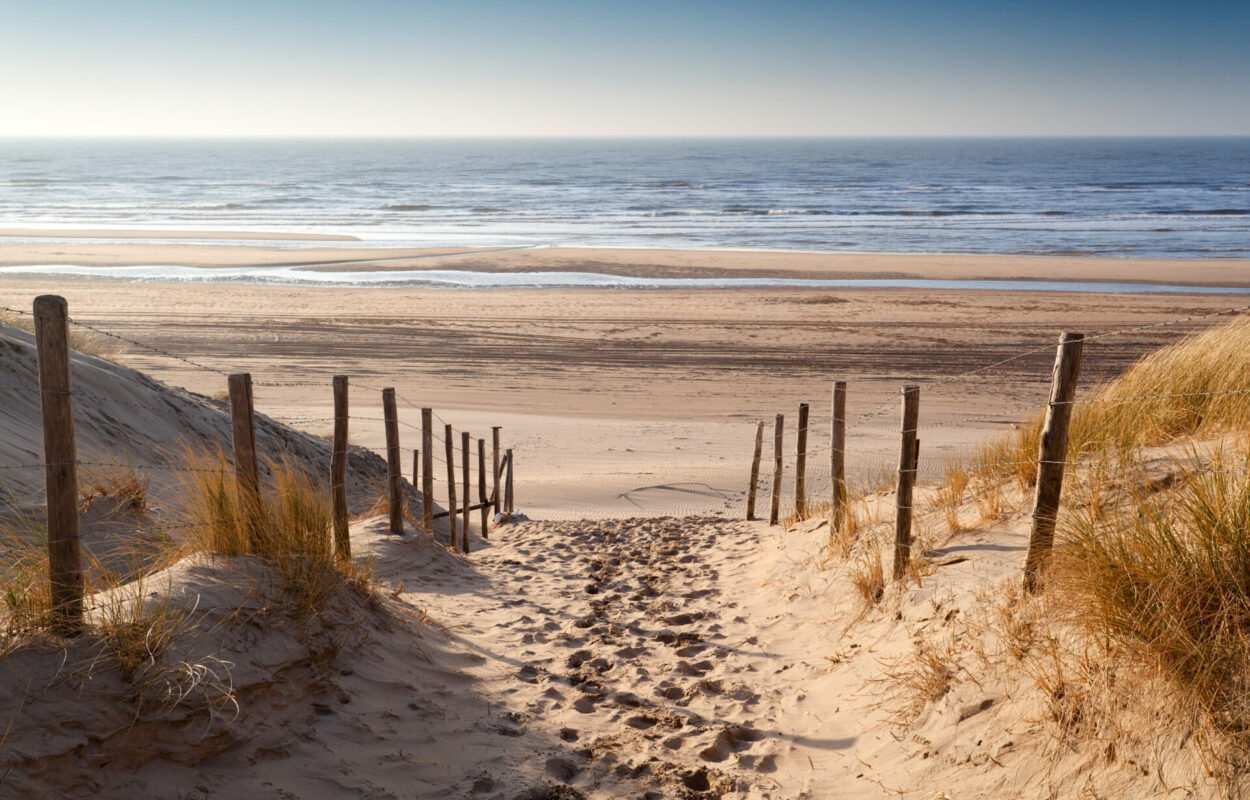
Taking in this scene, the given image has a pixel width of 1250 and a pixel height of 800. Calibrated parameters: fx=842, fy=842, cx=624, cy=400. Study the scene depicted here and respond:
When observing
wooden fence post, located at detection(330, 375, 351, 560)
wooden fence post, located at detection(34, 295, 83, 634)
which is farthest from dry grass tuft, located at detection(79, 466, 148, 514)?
wooden fence post, located at detection(34, 295, 83, 634)

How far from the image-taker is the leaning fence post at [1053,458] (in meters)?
4.62

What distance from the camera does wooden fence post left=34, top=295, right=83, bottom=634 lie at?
3752 millimetres

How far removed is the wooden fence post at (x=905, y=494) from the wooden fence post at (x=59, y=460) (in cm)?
481

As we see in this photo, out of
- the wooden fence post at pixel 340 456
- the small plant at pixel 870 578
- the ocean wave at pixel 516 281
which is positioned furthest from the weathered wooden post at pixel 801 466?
the ocean wave at pixel 516 281

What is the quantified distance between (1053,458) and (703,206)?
5601 cm

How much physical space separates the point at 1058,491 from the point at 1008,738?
1.48 meters

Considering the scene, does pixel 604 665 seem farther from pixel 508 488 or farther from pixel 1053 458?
pixel 508 488

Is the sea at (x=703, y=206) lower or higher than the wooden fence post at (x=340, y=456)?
higher

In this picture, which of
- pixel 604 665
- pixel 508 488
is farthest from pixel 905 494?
pixel 508 488

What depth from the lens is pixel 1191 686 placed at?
332 cm

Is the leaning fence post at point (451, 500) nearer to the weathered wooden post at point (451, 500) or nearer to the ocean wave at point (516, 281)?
the weathered wooden post at point (451, 500)

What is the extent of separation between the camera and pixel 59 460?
3840 millimetres

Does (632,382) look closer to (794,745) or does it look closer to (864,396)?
(864,396)

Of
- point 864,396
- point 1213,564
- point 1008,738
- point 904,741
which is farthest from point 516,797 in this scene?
point 864,396
